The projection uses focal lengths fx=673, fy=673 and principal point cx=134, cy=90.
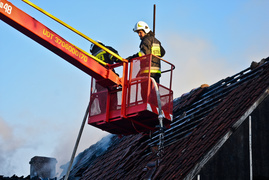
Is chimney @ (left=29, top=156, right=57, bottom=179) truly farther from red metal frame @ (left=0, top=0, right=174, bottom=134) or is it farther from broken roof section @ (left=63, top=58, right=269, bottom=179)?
red metal frame @ (left=0, top=0, right=174, bottom=134)

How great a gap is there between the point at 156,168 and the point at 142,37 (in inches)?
152

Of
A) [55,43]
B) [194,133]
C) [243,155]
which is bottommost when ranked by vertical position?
[243,155]

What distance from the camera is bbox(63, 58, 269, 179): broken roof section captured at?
16.5 m

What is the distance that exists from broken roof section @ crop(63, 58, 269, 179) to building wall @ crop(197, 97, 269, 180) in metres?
0.16

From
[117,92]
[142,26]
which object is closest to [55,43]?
[117,92]

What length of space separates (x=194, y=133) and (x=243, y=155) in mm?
2170

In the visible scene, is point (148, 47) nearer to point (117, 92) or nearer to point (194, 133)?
point (117, 92)

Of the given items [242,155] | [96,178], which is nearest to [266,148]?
[242,155]

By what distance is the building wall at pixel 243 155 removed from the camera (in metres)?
16.0

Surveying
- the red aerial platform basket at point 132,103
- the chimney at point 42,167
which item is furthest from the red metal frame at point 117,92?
the chimney at point 42,167

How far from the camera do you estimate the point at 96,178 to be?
2183cm

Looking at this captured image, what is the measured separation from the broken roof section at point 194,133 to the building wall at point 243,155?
0.16m

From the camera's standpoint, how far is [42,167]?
85.7ft

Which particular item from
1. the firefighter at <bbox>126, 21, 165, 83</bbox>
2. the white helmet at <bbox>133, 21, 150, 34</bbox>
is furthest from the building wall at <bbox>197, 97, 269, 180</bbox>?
the white helmet at <bbox>133, 21, 150, 34</bbox>
